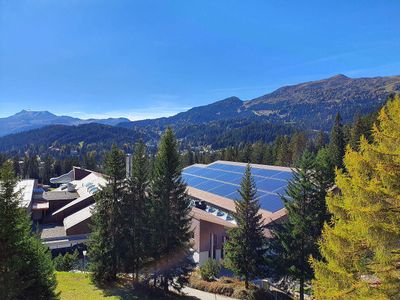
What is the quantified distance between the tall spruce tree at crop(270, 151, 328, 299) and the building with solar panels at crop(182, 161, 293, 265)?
3.21 metres

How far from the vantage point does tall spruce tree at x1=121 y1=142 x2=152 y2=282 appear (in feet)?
87.1

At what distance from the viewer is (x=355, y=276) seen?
10.9 metres

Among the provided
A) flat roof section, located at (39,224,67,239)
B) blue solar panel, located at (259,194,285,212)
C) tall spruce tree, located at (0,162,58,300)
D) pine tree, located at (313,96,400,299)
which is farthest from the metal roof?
pine tree, located at (313,96,400,299)

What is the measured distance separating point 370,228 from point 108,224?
20760mm

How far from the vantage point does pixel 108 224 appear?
26234mm

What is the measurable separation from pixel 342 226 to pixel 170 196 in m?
16.8

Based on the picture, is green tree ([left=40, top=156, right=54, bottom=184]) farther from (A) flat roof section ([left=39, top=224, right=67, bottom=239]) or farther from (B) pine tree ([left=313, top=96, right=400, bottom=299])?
(B) pine tree ([left=313, top=96, right=400, bottom=299])

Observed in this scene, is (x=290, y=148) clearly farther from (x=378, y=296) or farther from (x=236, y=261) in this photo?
(x=378, y=296)

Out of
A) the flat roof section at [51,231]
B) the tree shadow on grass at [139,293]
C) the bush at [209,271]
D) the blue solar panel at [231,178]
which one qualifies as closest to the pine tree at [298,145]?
the blue solar panel at [231,178]

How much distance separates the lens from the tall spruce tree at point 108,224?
26.2 metres

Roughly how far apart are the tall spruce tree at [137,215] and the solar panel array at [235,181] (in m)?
Answer: 11.8

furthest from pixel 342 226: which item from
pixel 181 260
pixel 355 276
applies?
pixel 181 260

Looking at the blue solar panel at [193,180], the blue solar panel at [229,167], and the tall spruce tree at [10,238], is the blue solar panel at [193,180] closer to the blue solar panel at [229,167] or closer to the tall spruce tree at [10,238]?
the blue solar panel at [229,167]

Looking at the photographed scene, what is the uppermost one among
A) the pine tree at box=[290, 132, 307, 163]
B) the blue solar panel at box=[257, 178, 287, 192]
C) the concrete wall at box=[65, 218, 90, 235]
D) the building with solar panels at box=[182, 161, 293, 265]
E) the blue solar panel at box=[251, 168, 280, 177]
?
the pine tree at box=[290, 132, 307, 163]
